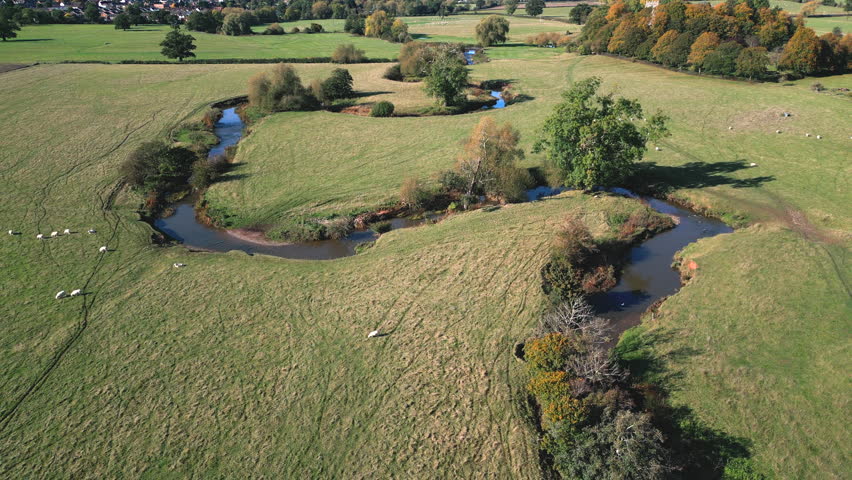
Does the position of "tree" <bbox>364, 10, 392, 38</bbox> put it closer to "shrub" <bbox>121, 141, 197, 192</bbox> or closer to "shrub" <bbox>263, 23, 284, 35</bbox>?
"shrub" <bbox>263, 23, 284, 35</bbox>

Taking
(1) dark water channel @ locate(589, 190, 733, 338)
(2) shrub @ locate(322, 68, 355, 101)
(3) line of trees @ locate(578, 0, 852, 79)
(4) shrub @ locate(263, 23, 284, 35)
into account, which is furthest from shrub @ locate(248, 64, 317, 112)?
(4) shrub @ locate(263, 23, 284, 35)

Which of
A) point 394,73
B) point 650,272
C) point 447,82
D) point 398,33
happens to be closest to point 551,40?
point 398,33

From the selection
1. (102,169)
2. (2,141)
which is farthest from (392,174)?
(2,141)

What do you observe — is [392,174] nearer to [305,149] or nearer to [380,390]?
[305,149]

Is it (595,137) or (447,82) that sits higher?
(447,82)

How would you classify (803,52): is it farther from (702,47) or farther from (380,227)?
(380,227)

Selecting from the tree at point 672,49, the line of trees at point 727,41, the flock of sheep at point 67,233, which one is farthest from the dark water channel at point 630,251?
the tree at point 672,49

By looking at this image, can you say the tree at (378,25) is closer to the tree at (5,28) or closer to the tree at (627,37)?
the tree at (627,37)
